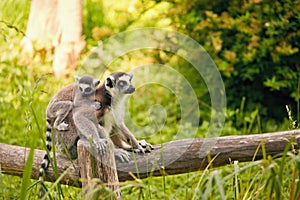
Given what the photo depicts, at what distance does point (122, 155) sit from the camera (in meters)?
2.56

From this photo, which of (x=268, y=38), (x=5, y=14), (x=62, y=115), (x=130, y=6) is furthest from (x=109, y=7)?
(x=62, y=115)

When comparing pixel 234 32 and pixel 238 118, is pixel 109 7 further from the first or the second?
pixel 238 118

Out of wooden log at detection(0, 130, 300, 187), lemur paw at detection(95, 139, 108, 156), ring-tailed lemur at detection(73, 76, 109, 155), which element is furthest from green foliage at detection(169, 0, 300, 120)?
lemur paw at detection(95, 139, 108, 156)

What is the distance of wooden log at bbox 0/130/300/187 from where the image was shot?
8.45 ft

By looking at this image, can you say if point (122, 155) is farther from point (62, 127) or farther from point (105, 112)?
point (62, 127)

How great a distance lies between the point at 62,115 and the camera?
265cm

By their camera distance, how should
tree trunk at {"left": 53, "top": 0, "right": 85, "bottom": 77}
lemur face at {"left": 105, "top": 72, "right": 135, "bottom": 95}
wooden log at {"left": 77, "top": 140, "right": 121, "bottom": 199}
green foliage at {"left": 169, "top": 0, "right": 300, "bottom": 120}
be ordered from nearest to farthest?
1. wooden log at {"left": 77, "top": 140, "right": 121, "bottom": 199}
2. lemur face at {"left": 105, "top": 72, "right": 135, "bottom": 95}
3. green foliage at {"left": 169, "top": 0, "right": 300, "bottom": 120}
4. tree trunk at {"left": 53, "top": 0, "right": 85, "bottom": 77}

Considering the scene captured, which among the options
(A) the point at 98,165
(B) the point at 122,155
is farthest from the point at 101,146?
(B) the point at 122,155

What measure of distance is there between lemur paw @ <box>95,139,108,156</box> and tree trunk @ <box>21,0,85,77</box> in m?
3.65

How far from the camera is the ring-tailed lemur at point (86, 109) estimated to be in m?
2.53

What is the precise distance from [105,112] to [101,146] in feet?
1.00

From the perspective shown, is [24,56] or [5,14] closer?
[24,56]

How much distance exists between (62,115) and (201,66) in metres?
2.77

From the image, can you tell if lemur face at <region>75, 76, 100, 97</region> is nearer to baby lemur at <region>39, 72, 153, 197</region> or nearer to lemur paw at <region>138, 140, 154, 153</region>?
baby lemur at <region>39, 72, 153, 197</region>
